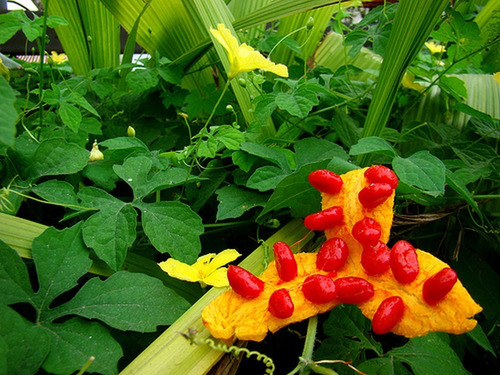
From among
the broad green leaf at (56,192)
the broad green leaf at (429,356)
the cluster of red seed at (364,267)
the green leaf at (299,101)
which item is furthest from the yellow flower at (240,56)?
the broad green leaf at (429,356)

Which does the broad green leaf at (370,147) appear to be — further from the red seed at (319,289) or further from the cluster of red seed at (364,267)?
the red seed at (319,289)

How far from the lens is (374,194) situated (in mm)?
473

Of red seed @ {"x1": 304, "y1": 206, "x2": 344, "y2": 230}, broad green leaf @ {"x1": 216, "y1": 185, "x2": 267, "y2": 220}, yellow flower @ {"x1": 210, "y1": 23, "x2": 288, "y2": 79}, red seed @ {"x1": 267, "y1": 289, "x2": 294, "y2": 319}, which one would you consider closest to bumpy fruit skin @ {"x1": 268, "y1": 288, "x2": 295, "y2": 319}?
red seed @ {"x1": 267, "y1": 289, "x2": 294, "y2": 319}

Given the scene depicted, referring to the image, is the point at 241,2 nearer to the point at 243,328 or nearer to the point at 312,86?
the point at 312,86

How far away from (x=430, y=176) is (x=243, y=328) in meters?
0.31

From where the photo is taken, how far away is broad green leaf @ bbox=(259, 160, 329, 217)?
564 mm

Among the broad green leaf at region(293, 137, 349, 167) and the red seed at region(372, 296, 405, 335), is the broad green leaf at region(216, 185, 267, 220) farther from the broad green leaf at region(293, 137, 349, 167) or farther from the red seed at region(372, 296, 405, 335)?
the red seed at region(372, 296, 405, 335)

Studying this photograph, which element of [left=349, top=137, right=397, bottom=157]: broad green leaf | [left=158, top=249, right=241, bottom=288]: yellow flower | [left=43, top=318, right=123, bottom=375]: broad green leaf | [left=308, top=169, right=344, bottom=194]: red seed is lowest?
[left=43, top=318, right=123, bottom=375]: broad green leaf

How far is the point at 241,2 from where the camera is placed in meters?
1.11

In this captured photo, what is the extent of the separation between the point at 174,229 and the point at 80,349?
19 cm

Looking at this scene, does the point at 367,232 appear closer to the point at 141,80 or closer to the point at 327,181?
the point at 327,181

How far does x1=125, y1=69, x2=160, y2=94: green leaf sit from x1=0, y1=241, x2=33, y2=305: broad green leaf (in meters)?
0.46

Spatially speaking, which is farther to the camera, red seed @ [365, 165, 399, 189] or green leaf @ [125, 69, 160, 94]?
green leaf @ [125, 69, 160, 94]

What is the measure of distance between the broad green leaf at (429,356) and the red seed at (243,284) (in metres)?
0.20
